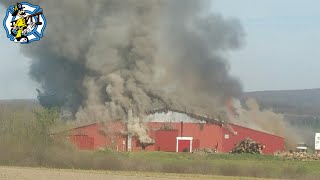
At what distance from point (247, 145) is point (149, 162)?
86.7ft

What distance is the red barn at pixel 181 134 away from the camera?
75000mm

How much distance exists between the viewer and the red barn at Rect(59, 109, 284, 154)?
75.0 metres

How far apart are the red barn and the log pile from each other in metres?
1.60

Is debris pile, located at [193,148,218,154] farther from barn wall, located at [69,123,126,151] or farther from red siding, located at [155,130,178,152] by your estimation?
barn wall, located at [69,123,126,151]

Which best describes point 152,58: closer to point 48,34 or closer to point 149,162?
point 48,34

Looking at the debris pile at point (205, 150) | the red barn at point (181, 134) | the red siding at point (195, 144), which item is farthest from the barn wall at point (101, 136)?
the debris pile at point (205, 150)

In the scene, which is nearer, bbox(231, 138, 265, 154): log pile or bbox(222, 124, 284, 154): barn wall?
bbox(231, 138, 265, 154): log pile

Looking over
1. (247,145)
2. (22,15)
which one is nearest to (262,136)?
(247,145)

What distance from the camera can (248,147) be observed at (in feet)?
241

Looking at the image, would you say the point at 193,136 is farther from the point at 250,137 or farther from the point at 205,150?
the point at 250,137

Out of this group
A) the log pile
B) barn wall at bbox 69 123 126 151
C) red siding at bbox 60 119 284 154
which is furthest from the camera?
red siding at bbox 60 119 284 154

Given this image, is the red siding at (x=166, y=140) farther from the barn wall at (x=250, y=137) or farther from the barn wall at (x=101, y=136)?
the barn wall at (x=250, y=137)

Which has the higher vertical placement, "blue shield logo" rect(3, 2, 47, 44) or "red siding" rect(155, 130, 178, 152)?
"blue shield logo" rect(3, 2, 47, 44)

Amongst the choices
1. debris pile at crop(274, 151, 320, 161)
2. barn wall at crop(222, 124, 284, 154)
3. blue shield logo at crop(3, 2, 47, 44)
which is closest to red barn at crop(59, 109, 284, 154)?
barn wall at crop(222, 124, 284, 154)
